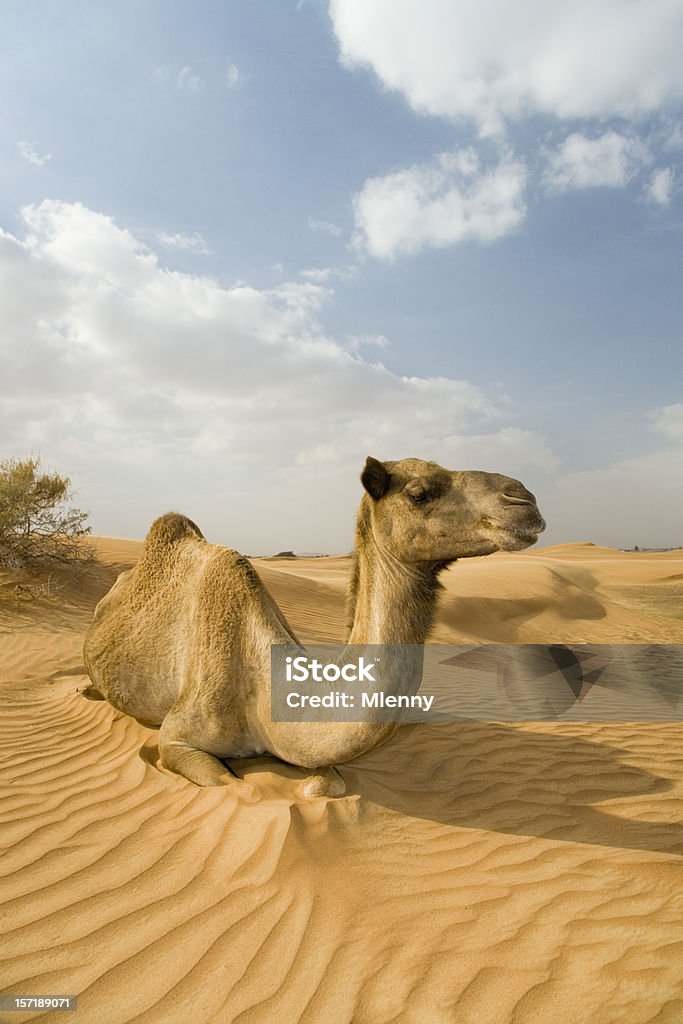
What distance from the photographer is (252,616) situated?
3.81 m

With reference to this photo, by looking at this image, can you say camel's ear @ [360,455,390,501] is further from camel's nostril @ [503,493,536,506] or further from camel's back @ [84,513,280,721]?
camel's back @ [84,513,280,721]

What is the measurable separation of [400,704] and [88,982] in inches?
64.9

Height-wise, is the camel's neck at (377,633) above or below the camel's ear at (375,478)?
below

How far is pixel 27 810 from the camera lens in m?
3.38

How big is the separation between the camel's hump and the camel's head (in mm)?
2367

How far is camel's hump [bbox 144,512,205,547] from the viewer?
4969mm

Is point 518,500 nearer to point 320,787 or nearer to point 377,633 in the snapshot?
point 377,633

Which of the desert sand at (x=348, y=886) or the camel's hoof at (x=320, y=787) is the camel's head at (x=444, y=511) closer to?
the camel's hoof at (x=320, y=787)

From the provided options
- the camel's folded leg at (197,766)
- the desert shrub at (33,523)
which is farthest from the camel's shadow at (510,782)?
the desert shrub at (33,523)

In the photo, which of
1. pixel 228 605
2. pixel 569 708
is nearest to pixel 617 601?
pixel 569 708

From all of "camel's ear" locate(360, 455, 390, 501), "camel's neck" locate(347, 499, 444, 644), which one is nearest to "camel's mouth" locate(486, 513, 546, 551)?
"camel's neck" locate(347, 499, 444, 644)

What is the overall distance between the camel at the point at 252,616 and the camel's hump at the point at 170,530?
12 millimetres

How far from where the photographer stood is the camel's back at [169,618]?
388cm

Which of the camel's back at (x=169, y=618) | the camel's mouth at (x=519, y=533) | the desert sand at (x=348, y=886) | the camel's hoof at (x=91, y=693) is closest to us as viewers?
the desert sand at (x=348, y=886)
